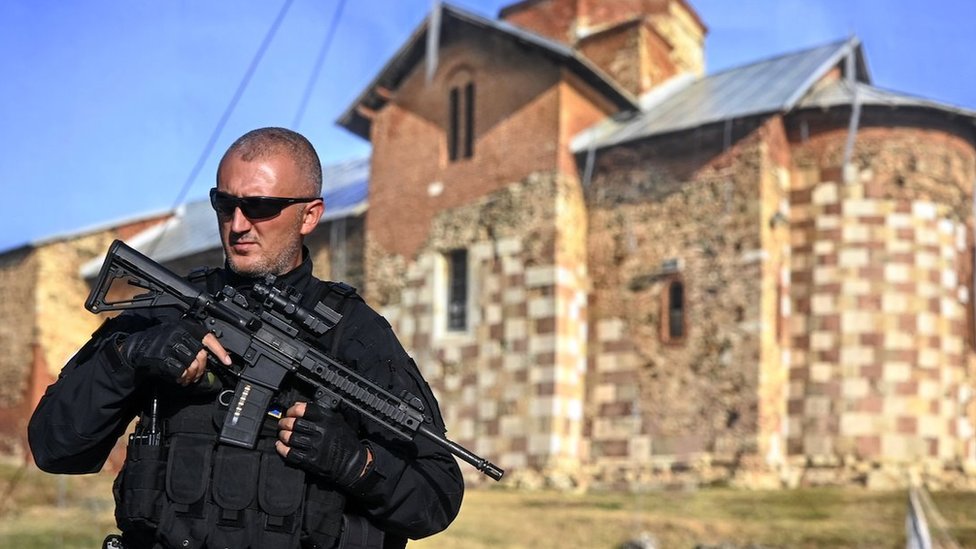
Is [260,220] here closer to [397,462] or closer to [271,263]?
[271,263]

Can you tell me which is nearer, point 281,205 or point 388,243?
point 281,205

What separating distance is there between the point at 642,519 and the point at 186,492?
40.3 ft

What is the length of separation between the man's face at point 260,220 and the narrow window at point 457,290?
1778 cm

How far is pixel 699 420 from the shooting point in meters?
18.7

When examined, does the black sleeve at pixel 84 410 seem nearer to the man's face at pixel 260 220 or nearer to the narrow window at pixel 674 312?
the man's face at pixel 260 220

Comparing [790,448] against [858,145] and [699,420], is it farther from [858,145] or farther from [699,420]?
[858,145]

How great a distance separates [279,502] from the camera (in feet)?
10.0

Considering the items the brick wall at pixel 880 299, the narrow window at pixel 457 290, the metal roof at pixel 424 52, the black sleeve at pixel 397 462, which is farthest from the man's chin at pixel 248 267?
the narrow window at pixel 457 290

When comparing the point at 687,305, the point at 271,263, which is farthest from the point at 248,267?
the point at 687,305

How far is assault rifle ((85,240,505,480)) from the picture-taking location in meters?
3.22

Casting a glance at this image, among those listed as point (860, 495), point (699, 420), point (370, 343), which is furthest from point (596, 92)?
point (370, 343)

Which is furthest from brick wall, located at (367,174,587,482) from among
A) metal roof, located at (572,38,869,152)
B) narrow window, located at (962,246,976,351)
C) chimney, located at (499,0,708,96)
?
narrow window, located at (962,246,976,351)

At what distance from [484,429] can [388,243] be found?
4472 millimetres

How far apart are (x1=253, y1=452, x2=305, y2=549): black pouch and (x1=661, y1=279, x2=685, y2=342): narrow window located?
1660 cm
